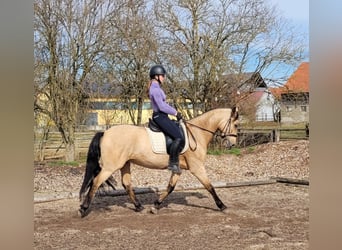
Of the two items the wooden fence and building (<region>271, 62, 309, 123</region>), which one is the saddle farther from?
building (<region>271, 62, 309, 123</region>)

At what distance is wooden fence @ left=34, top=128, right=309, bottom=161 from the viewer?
223cm

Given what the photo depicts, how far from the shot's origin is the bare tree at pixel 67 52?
218cm

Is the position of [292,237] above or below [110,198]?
below

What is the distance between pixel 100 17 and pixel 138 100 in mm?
496

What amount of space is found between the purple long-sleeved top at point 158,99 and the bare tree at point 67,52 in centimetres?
35

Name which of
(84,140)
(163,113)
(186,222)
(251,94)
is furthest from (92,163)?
(251,94)

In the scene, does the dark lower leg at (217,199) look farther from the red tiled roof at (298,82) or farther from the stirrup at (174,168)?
the red tiled roof at (298,82)

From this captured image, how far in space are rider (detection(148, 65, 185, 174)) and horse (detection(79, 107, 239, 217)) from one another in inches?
1.5

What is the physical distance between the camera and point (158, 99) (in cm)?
221
